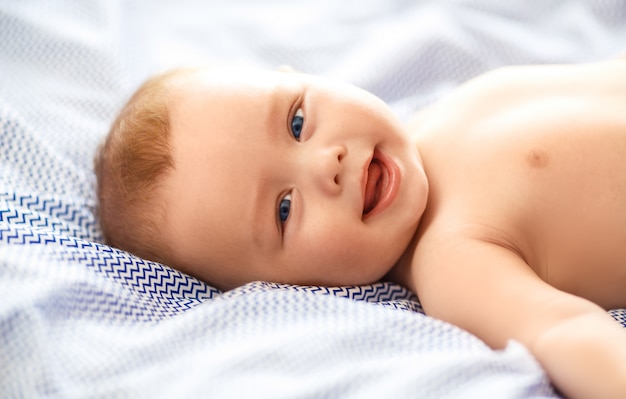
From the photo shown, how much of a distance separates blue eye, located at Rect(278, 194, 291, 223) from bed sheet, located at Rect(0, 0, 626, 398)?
126mm

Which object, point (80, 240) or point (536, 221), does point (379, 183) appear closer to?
point (536, 221)

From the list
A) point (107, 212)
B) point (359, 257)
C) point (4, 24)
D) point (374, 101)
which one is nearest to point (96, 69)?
point (4, 24)

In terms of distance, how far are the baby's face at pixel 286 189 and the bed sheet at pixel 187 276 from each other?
0.19ft

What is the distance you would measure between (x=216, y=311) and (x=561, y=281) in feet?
1.83

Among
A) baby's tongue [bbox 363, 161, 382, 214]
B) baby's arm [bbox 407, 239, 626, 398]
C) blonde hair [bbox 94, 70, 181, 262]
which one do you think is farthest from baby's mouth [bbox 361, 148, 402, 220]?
blonde hair [bbox 94, 70, 181, 262]

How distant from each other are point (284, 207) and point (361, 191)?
132mm

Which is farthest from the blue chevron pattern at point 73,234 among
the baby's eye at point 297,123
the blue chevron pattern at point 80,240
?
the baby's eye at point 297,123

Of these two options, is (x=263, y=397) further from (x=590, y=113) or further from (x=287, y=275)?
(x=590, y=113)

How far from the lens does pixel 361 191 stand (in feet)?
4.09

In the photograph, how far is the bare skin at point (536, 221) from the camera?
Answer: 1.05 meters

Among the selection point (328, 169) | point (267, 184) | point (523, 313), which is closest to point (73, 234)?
point (267, 184)

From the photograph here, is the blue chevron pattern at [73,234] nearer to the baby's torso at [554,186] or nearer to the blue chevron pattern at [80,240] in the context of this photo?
the blue chevron pattern at [80,240]

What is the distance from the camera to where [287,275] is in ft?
4.20

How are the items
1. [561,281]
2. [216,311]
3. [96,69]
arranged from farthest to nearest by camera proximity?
[96,69] < [561,281] < [216,311]
